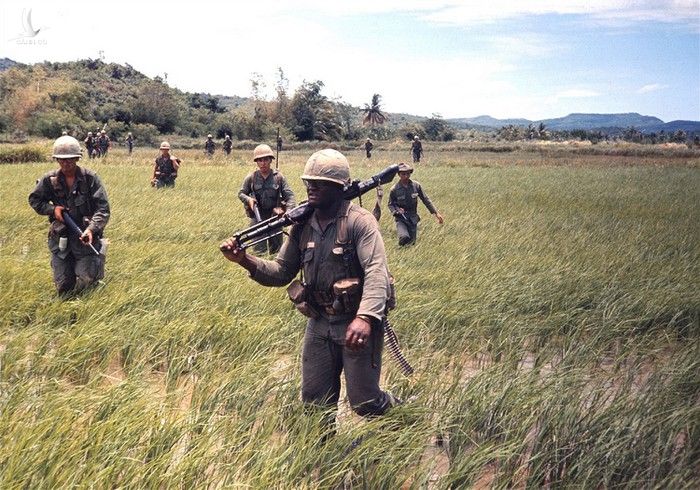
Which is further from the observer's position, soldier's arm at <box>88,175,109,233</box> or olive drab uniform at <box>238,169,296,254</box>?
olive drab uniform at <box>238,169,296,254</box>

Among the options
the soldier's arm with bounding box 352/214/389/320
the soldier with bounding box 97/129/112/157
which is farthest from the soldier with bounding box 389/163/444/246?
the soldier with bounding box 97/129/112/157

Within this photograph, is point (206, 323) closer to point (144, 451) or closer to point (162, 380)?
point (162, 380)

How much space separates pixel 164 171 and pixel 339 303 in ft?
45.2

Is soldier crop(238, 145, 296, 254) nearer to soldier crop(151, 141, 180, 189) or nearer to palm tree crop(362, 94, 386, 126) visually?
soldier crop(151, 141, 180, 189)

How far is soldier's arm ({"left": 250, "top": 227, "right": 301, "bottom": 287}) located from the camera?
348 centimetres

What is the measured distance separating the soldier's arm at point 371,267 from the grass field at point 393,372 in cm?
59

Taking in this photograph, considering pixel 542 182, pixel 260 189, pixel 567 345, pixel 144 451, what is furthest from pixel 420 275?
pixel 542 182

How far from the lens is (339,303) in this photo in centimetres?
320

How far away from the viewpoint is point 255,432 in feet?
10.1

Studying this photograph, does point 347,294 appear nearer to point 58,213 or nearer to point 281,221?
point 281,221

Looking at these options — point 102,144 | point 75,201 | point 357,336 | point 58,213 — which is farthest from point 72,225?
point 102,144

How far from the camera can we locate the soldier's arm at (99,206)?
5.61 m

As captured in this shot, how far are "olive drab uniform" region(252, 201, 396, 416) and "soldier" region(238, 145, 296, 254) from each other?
4.77 m

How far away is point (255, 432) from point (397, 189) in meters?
6.48
